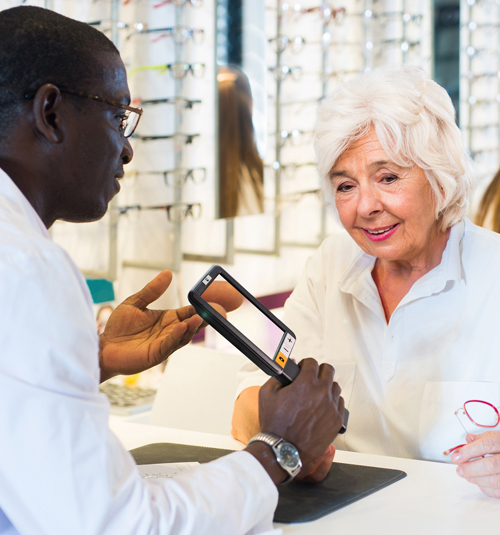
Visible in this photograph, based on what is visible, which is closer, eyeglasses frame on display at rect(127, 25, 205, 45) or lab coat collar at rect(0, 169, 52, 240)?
lab coat collar at rect(0, 169, 52, 240)

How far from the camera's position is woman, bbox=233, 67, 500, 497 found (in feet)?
4.74

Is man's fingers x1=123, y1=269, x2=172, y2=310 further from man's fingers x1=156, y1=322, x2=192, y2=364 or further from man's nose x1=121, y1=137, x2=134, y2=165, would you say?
man's nose x1=121, y1=137, x2=134, y2=165

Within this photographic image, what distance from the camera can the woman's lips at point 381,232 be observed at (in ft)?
4.87

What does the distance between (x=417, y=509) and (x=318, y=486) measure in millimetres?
175

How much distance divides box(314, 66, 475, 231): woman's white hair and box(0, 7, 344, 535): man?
0.59 m

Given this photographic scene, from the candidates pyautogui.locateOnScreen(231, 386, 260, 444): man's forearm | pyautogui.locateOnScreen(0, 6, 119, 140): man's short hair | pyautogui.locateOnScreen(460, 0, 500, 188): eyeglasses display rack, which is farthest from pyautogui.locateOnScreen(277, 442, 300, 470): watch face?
pyautogui.locateOnScreen(460, 0, 500, 188): eyeglasses display rack

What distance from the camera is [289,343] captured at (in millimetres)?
1091

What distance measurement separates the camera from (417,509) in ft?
3.30

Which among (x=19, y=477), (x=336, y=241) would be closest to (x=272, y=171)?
(x=336, y=241)

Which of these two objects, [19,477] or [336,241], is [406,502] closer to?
[19,477]

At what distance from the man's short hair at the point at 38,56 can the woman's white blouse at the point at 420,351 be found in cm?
86

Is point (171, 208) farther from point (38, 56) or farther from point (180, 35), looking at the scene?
point (38, 56)

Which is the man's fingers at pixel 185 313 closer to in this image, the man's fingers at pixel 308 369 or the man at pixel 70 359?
the man at pixel 70 359

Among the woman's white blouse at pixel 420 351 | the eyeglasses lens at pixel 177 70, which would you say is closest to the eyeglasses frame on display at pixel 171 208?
the eyeglasses lens at pixel 177 70
